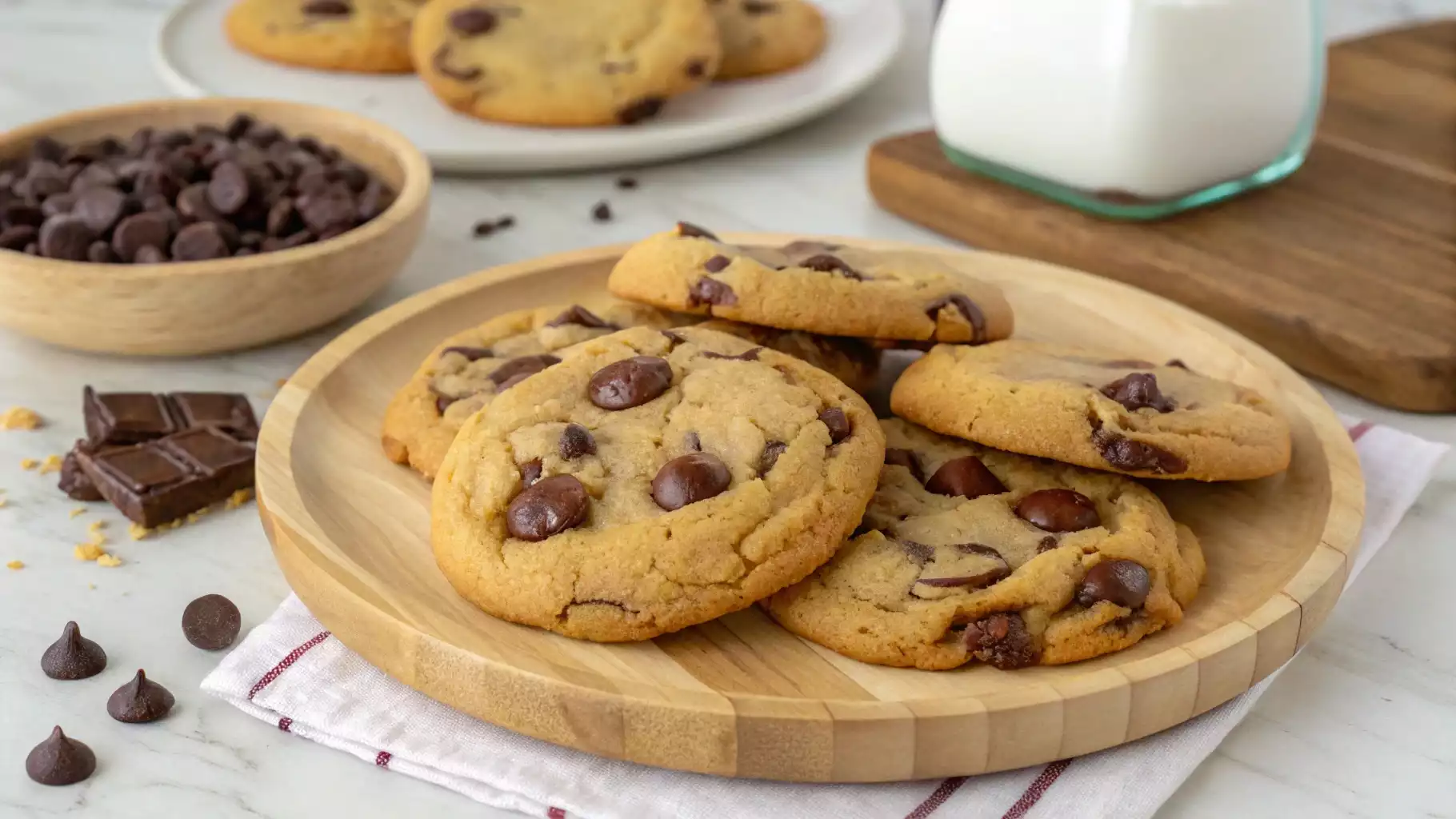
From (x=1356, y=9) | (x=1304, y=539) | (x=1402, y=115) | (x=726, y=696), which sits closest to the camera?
(x=726, y=696)

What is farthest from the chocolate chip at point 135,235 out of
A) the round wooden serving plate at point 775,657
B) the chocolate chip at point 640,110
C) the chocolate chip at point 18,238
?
the chocolate chip at point 640,110

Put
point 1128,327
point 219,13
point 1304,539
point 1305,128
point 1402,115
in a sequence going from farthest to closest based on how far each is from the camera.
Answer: point 219,13 < point 1402,115 < point 1305,128 < point 1128,327 < point 1304,539

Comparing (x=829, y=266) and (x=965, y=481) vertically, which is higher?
(x=829, y=266)

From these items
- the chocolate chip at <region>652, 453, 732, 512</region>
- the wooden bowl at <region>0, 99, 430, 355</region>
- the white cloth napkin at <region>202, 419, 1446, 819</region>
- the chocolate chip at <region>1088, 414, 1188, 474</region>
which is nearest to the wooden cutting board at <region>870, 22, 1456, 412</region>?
the chocolate chip at <region>1088, 414, 1188, 474</region>

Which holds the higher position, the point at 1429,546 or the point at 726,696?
the point at 726,696

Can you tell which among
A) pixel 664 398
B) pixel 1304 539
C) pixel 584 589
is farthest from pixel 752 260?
pixel 1304 539

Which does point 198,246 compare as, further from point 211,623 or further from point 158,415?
point 211,623

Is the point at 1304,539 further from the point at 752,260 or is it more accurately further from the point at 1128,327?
the point at 752,260

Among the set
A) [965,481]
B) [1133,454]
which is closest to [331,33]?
[965,481]
